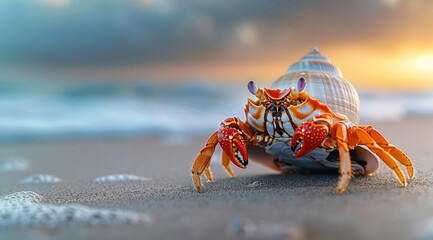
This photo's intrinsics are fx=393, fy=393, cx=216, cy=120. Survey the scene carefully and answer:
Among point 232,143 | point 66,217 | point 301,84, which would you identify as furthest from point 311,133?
point 66,217

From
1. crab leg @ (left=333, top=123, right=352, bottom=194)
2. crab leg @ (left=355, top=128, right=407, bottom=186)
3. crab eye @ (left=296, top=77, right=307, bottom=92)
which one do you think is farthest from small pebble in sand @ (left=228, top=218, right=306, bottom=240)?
crab eye @ (left=296, top=77, right=307, bottom=92)

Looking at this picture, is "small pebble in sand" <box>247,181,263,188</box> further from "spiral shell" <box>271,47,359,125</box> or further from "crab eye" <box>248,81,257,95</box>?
"spiral shell" <box>271,47,359,125</box>

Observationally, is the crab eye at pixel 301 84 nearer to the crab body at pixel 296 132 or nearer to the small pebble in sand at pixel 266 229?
the crab body at pixel 296 132

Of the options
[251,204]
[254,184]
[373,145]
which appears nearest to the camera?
[251,204]

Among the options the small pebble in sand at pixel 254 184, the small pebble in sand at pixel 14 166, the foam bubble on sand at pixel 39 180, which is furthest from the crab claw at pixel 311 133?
the small pebble in sand at pixel 14 166

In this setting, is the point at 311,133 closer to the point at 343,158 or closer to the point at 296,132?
the point at 296,132

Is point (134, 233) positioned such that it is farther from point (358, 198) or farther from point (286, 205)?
point (358, 198)

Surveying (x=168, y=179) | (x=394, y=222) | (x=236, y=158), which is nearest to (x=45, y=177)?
(x=168, y=179)
